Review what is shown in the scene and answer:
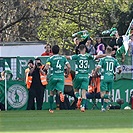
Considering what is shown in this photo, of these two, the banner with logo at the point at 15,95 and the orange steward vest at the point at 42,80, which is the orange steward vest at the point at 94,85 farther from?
the banner with logo at the point at 15,95

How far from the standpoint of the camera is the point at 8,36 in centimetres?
4159

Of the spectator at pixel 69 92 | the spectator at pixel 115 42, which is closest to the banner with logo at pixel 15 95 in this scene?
the spectator at pixel 69 92

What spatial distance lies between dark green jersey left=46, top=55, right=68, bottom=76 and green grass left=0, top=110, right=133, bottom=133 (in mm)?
1709

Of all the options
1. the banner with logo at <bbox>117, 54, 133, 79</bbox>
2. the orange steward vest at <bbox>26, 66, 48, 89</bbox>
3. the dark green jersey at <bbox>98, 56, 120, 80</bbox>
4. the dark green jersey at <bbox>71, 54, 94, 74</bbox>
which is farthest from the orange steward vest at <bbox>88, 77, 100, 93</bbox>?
the dark green jersey at <bbox>98, 56, 120, 80</bbox>

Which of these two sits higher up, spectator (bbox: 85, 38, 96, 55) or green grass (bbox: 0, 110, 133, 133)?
spectator (bbox: 85, 38, 96, 55)

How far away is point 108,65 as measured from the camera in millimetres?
18984

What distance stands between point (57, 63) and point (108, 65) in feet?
5.09

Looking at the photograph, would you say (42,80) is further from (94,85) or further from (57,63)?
(57,63)

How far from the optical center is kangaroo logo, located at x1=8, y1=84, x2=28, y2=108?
69.3ft

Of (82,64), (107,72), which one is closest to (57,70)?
(82,64)

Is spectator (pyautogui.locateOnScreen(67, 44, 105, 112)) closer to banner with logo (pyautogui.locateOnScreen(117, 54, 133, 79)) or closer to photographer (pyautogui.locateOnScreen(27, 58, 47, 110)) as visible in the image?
photographer (pyautogui.locateOnScreen(27, 58, 47, 110))

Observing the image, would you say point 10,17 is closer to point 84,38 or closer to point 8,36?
point 8,36

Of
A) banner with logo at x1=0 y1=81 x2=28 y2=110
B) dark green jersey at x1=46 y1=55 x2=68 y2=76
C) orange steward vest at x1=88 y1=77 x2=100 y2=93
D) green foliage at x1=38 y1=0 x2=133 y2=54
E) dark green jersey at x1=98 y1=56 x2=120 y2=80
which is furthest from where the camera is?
green foliage at x1=38 y1=0 x2=133 y2=54

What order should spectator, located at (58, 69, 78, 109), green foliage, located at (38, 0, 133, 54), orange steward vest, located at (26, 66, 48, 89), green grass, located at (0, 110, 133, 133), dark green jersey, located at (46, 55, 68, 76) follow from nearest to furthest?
green grass, located at (0, 110, 133, 133) < dark green jersey, located at (46, 55, 68, 76) < orange steward vest, located at (26, 66, 48, 89) < spectator, located at (58, 69, 78, 109) < green foliage, located at (38, 0, 133, 54)
